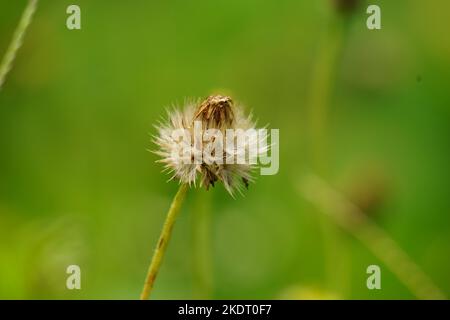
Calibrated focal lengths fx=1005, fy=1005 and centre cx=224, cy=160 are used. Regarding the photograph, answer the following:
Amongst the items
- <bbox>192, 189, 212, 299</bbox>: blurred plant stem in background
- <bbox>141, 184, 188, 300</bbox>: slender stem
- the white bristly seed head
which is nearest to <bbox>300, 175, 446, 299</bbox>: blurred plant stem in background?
<bbox>192, 189, 212, 299</bbox>: blurred plant stem in background

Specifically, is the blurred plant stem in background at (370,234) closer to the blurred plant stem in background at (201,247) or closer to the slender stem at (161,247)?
the blurred plant stem in background at (201,247)

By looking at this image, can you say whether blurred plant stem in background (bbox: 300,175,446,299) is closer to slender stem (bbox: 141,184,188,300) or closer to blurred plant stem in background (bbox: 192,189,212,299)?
blurred plant stem in background (bbox: 192,189,212,299)

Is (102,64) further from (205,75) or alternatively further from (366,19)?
(366,19)

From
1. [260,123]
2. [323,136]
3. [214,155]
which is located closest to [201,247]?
[323,136]

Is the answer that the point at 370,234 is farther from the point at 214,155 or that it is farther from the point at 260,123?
the point at 214,155

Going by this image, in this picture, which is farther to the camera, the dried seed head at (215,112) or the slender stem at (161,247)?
the dried seed head at (215,112)

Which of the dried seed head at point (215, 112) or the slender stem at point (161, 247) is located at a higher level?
the dried seed head at point (215, 112)

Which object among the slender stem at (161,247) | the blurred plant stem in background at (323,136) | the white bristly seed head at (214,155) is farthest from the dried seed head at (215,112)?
the blurred plant stem in background at (323,136)
